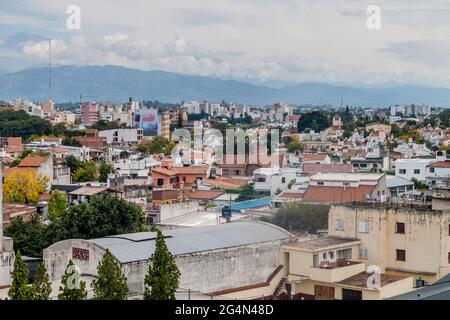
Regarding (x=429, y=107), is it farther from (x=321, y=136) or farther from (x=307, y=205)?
(x=307, y=205)

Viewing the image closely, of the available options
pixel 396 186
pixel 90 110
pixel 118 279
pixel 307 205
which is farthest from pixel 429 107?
pixel 118 279

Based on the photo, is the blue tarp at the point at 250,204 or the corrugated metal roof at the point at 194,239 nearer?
the corrugated metal roof at the point at 194,239

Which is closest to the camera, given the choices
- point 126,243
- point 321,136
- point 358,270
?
point 126,243

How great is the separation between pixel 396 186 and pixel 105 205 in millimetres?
7176

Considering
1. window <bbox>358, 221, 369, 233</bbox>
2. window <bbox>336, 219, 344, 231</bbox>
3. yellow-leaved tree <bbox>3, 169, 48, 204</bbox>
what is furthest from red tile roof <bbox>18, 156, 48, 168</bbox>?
window <bbox>358, 221, 369, 233</bbox>

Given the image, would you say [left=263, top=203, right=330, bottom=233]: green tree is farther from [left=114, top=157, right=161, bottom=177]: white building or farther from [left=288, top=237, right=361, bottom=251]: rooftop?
[left=114, top=157, right=161, bottom=177]: white building

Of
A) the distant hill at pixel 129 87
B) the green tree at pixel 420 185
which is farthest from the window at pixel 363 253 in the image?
the distant hill at pixel 129 87

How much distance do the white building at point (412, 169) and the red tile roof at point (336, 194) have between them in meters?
6.37

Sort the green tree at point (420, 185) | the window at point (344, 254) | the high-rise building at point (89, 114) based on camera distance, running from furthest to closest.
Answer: the high-rise building at point (89, 114) < the green tree at point (420, 185) < the window at point (344, 254)

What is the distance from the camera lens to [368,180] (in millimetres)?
13320

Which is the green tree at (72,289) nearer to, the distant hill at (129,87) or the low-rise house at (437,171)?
the low-rise house at (437,171)

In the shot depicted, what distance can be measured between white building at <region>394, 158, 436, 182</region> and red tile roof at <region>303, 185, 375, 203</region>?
20.9 feet

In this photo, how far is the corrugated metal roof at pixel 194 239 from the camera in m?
7.70

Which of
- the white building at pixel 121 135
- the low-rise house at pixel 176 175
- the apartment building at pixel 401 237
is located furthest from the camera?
the white building at pixel 121 135
